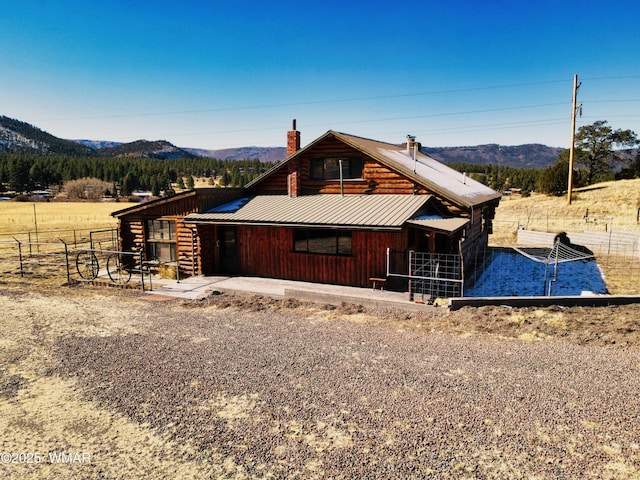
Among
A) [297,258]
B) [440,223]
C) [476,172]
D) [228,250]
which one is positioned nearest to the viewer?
[440,223]

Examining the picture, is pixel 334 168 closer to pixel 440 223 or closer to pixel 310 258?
pixel 310 258

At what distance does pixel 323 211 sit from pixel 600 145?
65.2m

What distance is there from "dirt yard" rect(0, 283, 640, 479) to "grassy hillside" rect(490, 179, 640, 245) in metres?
20.2

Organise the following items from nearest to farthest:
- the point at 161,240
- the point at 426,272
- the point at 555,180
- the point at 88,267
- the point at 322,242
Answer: the point at 426,272, the point at 322,242, the point at 161,240, the point at 88,267, the point at 555,180

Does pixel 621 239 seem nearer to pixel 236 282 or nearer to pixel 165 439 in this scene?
pixel 236 282

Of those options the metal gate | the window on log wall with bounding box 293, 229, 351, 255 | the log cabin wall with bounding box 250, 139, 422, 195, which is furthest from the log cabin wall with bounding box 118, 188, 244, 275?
the metal gate

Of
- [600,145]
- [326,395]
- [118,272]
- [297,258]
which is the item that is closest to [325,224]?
[297,258]

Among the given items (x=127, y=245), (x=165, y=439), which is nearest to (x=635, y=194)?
(x=127, y=245)

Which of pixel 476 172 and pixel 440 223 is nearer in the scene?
pixel 440 223

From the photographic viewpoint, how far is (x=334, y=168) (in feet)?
60.3

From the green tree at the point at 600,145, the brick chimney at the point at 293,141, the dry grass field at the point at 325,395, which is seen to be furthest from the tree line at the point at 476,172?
the dry grass field at the point at 325,395

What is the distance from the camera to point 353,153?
17.8 metres

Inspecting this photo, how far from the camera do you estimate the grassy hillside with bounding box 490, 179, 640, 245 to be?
3219 cm

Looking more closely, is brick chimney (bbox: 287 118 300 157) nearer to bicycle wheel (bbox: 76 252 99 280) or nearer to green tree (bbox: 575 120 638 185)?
bicycle wheel (bbox: 76 252 99 280)
